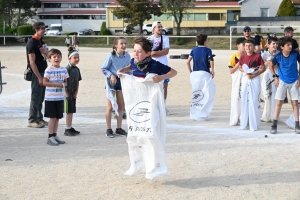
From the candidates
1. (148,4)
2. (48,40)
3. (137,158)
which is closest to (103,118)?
(137,158)

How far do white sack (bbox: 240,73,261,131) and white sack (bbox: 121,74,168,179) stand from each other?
3.90 metres

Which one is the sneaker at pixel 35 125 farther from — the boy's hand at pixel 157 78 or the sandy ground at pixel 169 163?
the boy's hand at pixel 157 78

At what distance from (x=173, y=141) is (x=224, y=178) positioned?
2.39 m

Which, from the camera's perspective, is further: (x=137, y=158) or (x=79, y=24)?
(x=79, y=24)

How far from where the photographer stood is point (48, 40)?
A: 55.4 m

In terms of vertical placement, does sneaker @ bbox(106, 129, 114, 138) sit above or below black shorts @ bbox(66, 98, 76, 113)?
below

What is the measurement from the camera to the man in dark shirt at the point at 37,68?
397 inches

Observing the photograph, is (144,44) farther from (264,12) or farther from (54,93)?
(264,12)

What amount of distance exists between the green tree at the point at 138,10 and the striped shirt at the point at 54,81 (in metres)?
52.0

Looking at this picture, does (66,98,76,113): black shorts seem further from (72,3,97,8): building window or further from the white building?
(72,3,97,8): building window

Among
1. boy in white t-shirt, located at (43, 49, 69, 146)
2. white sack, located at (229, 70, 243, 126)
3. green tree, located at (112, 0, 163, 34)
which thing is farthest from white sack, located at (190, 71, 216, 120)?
green tree, located at (112, 0, 163, 34)

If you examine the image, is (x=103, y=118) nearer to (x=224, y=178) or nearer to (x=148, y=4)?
(x=224, y=178)

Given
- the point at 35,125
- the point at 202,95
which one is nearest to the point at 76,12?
the point at 202,95

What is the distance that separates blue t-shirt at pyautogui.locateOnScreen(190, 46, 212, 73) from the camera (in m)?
11.3
